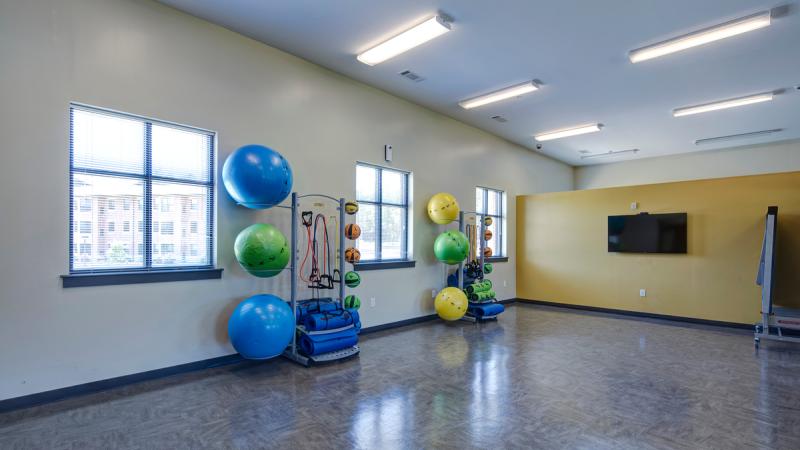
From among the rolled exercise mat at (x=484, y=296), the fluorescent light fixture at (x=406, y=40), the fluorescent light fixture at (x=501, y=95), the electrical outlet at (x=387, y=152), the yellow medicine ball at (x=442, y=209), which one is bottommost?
the rolled exercise mat at (x=484, y=296)

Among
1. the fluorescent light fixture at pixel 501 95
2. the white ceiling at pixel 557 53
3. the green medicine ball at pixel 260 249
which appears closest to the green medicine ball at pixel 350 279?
the green medicine ball at pixel 260 249

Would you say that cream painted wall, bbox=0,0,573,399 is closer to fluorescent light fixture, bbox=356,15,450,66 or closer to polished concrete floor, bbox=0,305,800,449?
polished concrete floor, bbox=0,305,800,449

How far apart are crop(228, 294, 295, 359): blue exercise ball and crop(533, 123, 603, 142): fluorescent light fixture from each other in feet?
21.1

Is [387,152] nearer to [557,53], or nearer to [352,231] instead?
[352,231]

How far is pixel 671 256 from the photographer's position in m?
7.20

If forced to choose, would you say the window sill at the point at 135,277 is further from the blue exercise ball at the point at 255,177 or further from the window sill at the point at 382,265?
the window sill at the point at 382,265

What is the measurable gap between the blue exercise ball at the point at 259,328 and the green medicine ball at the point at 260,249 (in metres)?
0.34

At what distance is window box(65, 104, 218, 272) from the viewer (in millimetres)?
3561

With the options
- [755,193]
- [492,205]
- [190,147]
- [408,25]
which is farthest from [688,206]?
[190,147]

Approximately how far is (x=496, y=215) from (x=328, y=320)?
5.28 meters

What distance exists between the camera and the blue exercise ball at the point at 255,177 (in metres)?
3.88

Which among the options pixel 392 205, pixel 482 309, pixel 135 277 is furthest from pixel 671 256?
pixel 135 277

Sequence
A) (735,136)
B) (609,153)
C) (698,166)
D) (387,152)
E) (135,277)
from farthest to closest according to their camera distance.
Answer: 1. (609,153)
2. (698,166)
3. (735,136)
4. (387,152)
5. (135,277)

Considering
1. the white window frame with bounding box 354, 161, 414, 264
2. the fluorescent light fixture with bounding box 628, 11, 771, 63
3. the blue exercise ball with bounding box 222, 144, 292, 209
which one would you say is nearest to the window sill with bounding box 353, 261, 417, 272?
the white window frame with bounding box 354, 161, 414, 264
